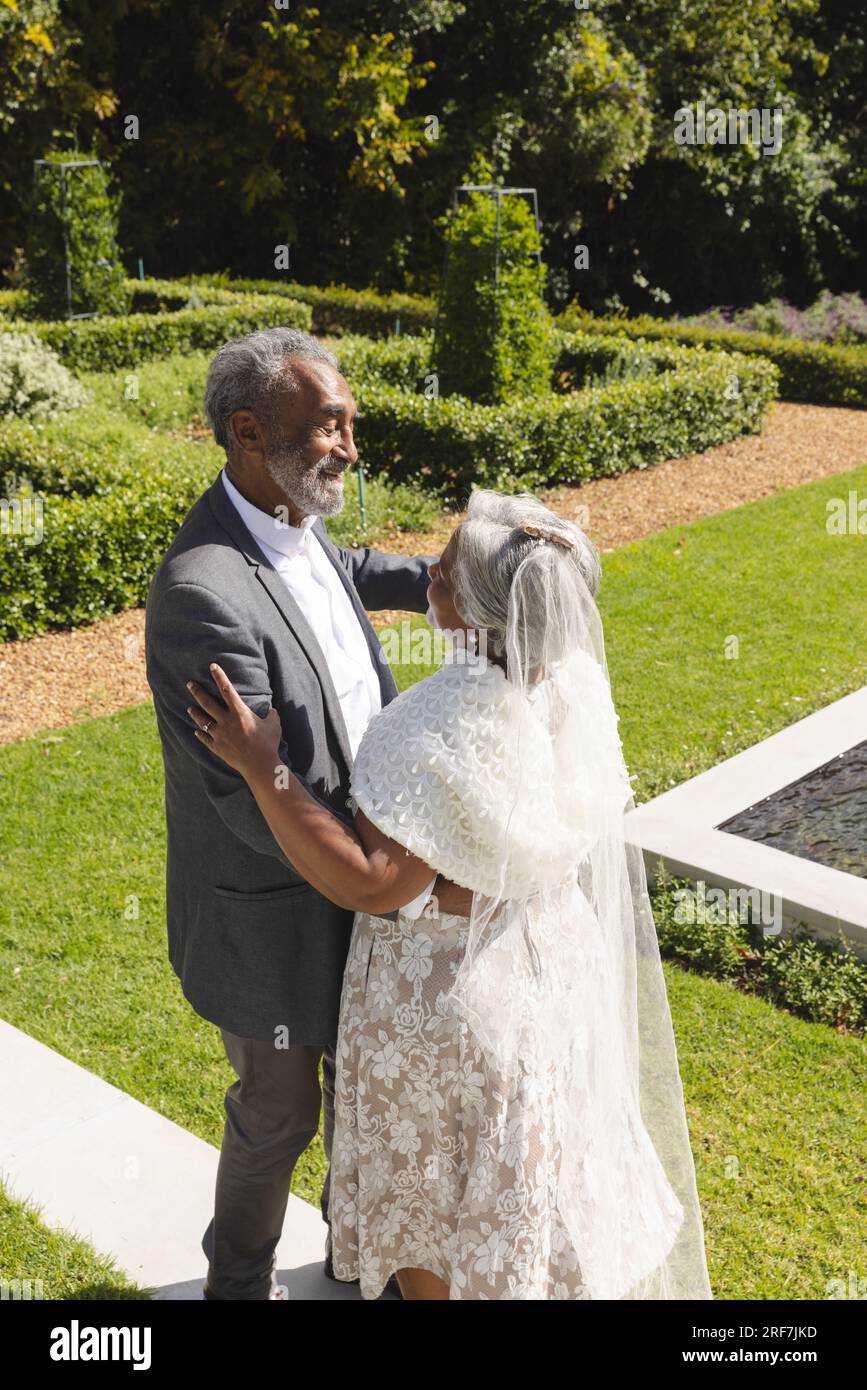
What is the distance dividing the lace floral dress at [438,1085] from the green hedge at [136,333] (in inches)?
497

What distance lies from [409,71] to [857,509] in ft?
42.6

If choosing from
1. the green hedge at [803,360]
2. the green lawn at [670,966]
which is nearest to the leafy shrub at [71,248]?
the green hedge at [803,360]

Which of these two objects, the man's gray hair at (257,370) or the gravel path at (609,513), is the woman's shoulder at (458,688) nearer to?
the man's gray hair at (257,370)

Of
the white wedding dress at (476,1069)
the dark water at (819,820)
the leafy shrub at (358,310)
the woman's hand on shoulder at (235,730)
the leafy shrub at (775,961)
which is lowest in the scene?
the leafy shrub at (775,961)

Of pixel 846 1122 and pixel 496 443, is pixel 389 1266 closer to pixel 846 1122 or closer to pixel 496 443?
pixel 846 1122

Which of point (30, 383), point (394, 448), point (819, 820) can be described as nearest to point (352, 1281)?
point (819, 820)

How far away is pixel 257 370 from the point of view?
7.78 feet

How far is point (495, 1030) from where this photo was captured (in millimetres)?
2381

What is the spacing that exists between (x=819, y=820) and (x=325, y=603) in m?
3.34

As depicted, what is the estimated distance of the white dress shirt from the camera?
253cm

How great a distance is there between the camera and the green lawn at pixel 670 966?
3.44 meters

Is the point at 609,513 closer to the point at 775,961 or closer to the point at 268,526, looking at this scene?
the point at 775,961

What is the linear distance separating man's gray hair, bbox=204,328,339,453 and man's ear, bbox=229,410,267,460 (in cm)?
1
